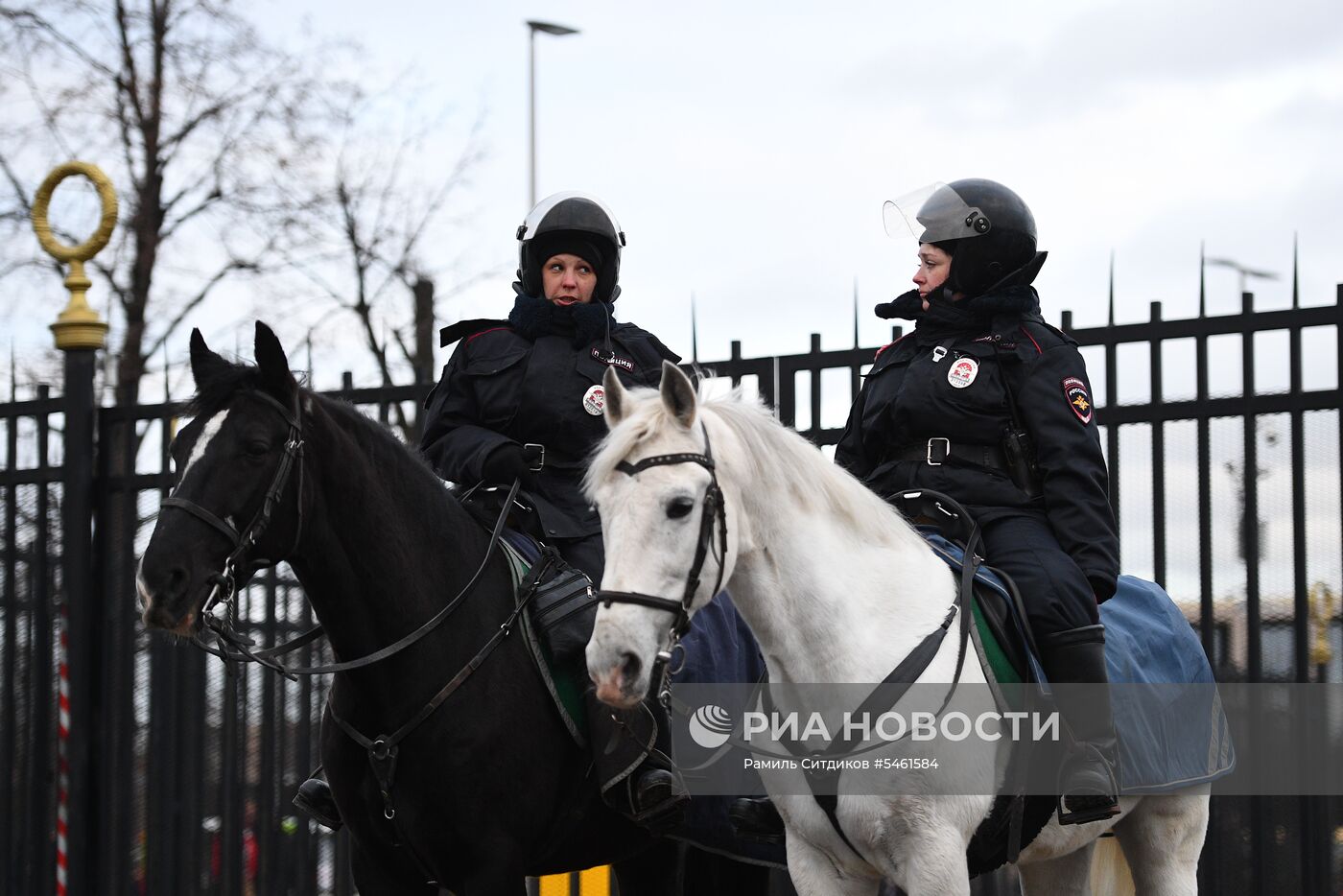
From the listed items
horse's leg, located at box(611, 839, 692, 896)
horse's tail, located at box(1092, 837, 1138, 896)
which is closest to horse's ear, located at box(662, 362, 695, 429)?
horse's leg, located at box(611, 839, 692, 896)

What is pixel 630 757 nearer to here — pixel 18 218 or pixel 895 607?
pixel 895 607

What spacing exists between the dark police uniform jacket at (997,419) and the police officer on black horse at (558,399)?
1.05 m

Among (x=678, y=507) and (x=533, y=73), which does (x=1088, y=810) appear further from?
(x=533, y=73)

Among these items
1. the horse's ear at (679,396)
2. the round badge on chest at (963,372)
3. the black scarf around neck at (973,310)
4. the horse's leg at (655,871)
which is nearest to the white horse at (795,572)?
the horse's ear at (679,396)

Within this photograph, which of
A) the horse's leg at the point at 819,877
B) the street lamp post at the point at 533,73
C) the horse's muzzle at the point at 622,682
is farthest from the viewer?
the street lamp post at the point at 533,73

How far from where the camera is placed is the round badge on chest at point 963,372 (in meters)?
4.75

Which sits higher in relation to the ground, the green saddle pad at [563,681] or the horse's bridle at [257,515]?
the horse's bridle at [257,515]

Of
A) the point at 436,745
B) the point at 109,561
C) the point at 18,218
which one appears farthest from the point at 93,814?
the point at 18,218

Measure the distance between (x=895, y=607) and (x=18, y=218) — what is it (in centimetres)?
1212

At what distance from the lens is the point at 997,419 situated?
4.74m

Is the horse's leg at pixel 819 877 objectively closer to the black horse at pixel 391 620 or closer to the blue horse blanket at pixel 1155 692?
the blue horse blanket at pixel 1155 692

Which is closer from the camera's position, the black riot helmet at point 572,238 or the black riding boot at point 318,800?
the black riding boot at point 318,800

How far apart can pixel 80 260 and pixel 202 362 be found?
3.99 meters

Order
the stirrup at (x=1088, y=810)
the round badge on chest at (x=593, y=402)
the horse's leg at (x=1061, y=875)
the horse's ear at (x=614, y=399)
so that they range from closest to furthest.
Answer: the horse's ear at (x=614, y=399), the stirrup at (x=1088, y=810), the horse's leg at (x=1061, y=875), the round badge on chest at (x=593, y=402)
